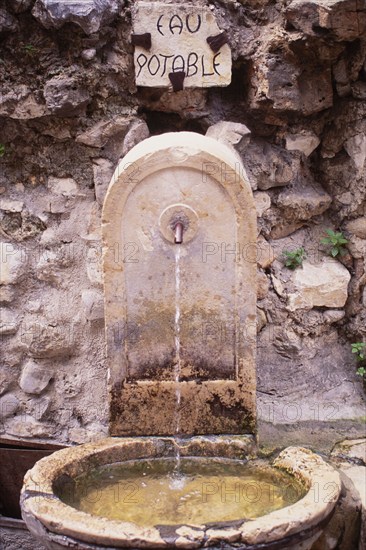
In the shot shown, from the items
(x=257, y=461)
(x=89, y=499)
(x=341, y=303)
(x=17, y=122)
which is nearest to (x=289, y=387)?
(x=341, y=303)

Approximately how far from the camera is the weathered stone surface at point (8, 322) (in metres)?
3.52

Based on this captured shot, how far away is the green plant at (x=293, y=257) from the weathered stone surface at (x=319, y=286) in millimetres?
34

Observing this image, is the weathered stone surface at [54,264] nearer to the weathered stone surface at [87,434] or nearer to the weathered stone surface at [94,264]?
the weathered stone surface at [94,264]

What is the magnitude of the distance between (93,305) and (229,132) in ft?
3.92

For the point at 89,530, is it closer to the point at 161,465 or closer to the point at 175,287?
the point at 161,465

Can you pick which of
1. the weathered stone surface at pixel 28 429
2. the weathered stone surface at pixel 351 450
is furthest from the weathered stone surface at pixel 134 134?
the weathered stone surface at pixel 351 450

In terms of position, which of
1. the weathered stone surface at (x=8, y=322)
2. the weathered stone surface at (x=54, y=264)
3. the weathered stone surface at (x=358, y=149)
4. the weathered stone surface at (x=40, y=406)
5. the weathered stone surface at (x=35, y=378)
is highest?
the weathered stone surface at (x=358, y=149)

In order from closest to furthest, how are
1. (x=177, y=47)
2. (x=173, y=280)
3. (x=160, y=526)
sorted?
(x=160, y=526) < (x=173, y=280) < (x=177, y=47)

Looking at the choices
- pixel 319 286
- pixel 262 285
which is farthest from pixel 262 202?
pixel 319 286

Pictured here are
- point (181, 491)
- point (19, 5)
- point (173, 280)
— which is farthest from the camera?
point (19, 5)

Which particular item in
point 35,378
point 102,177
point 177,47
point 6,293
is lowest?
point 35,378

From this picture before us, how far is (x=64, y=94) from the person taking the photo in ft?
10.7

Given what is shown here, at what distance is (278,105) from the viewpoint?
11.2ft

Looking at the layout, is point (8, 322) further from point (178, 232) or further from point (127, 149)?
point (178, 232)
